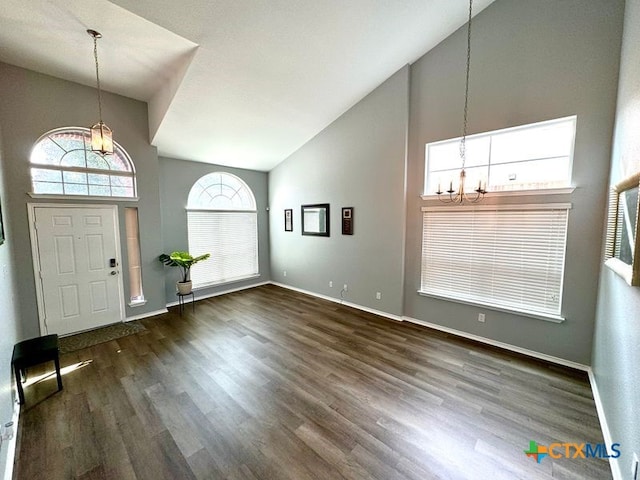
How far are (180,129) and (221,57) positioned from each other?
1516 mm

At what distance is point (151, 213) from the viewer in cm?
426

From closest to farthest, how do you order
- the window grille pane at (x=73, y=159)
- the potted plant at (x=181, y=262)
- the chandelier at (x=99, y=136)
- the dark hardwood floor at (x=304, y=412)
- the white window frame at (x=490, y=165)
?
1. the dark hardwood floor at (x=304, y=412)
2. the chandelier at (x=99, y=136)
3. the white window frame at (x=490, y=165)
4. the window grille pane at (x=73, y=159)
5. the potted plant at (x=181, y=262)

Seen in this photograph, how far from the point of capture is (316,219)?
523cm

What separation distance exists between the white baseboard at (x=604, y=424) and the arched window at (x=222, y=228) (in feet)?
19.0

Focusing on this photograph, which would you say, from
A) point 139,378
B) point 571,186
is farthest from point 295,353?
point 571,186

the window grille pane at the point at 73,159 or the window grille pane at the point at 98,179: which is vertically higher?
the window grille pane at the point at 73,159

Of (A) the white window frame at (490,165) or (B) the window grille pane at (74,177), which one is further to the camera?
(B) the window grille pane at (74,177)

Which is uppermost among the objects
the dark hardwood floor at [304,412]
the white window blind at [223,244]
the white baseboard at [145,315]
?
the white window blind at [223,244]

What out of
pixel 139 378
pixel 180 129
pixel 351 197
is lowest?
pixel 139 378

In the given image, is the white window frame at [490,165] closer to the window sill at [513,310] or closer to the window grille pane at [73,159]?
the window sill at [513,310]

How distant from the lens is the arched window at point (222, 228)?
17.1ft

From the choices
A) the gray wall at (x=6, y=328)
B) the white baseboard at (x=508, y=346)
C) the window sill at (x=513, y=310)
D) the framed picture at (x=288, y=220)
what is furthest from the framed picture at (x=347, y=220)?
the gray wall at (x=6, y=328)

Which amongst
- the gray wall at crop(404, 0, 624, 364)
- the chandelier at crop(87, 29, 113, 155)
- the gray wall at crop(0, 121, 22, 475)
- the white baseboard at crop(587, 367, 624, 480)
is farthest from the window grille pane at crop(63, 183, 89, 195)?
the white baseboard at crop(587, 367, 624, 480)

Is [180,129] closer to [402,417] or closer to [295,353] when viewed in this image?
[295,353]
